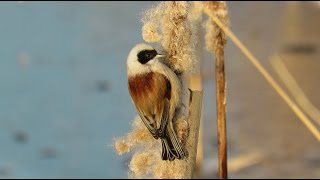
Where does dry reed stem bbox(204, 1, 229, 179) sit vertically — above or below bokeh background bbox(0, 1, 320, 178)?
below

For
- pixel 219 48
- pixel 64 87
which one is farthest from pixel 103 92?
pixel 219 48

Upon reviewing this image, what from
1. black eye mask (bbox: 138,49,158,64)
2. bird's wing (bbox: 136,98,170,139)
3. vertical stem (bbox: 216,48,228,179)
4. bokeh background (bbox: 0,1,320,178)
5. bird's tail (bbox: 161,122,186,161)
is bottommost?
bird's tail (bbox: 161,122,186,161)

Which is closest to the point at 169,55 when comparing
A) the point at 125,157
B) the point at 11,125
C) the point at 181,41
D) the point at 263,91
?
the point at 181,41

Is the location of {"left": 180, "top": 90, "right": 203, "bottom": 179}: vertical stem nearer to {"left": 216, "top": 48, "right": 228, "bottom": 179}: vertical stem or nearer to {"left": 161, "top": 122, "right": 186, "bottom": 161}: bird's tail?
{"left": 161, "top": 122, "right": 186, "bottom": 161}: bird's tail

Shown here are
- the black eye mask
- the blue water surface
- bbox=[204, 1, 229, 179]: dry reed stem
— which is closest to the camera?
the black eye mask

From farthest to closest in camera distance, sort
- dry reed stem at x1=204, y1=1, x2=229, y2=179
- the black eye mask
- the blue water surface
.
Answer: the blue water surface, dry reed stem at x1=204, y1=1, x2=229, y2=179, the black eye mask

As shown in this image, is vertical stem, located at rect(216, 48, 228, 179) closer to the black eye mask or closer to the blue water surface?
the black eye mask

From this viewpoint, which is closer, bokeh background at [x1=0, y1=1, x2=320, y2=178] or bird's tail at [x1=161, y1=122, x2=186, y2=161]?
bird's tail at [x1=161, y1=122, x2=186, y2=161]

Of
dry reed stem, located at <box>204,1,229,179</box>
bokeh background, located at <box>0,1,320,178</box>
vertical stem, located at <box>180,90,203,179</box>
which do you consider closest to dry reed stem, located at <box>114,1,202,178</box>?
vertical stem, located at <box>180,90,203,179</box>
